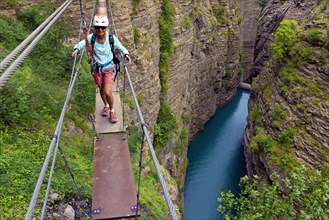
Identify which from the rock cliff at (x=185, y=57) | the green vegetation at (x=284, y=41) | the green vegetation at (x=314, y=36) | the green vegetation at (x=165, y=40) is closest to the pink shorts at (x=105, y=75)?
the rock cliff at (x=185, y=57)

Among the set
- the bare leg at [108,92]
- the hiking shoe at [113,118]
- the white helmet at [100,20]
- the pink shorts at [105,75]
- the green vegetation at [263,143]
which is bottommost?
the green vegetation at [263,143]

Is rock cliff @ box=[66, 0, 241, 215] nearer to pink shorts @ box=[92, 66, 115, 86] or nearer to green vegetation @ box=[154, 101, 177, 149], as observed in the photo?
green vegetation @ box=[154, 101, 177, 149]

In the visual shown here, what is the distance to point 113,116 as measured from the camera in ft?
17.7

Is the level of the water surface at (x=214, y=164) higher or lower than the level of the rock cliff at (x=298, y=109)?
lower

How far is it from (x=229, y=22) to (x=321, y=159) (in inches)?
731

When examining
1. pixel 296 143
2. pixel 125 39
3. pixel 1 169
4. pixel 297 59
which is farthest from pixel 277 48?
pixel 1 169

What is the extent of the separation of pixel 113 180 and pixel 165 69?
12412mm

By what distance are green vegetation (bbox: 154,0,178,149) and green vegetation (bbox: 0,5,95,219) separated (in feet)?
21.7

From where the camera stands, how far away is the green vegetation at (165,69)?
49.1ft

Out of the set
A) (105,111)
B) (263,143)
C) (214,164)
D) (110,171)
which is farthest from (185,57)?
(110,171)

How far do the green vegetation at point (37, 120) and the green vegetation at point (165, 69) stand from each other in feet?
21.7

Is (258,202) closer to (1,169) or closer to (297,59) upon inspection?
(1,169)

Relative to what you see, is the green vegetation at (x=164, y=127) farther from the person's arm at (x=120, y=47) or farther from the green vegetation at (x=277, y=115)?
the person's arm at (x=120, y=47)

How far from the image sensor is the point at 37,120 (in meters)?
6.39
